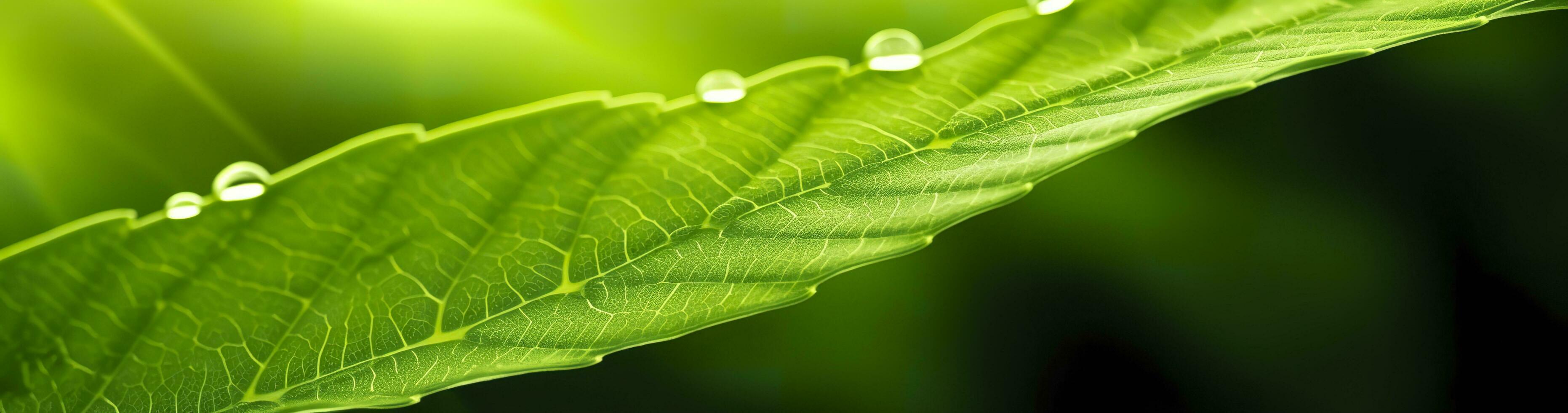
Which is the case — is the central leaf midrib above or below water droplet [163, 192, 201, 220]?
below

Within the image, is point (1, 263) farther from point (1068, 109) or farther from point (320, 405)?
point (1068, 109)

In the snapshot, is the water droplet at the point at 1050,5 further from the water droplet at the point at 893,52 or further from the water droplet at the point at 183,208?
the water droplet at the point at 183,208

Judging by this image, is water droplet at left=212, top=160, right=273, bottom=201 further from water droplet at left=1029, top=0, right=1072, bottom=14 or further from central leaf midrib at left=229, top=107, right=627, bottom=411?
water droplet at left=1029, top=0, right=1072, bottom=14

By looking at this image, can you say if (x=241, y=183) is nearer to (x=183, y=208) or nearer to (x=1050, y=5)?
(x=183, y=208)

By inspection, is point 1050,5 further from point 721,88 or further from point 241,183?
point 241,183

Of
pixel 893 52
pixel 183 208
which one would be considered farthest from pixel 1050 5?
pixel 183 208

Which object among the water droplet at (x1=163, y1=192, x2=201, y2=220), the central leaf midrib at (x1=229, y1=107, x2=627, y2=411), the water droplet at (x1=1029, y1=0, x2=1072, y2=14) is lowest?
the central leaf midrib at (x1=229, y1=107, x2=627, y2=411)

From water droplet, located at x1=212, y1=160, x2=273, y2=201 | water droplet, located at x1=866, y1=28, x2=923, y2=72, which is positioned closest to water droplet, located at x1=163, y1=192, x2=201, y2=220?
water droplet, located at x1=212, y1=160, x2=273, y2=201
